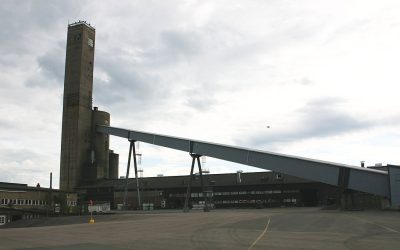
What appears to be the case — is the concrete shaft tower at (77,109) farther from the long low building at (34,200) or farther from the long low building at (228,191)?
the long low building at (34,200)

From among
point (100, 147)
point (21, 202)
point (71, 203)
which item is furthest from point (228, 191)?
point (21, 202)

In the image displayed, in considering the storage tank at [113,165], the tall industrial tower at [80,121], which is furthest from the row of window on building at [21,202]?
the storage tank at [113,165]

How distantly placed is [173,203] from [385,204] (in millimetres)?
59039

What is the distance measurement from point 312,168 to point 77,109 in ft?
236

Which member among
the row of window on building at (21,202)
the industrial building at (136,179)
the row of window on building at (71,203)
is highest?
the industrial building at (136,179)

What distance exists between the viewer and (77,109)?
361 ft

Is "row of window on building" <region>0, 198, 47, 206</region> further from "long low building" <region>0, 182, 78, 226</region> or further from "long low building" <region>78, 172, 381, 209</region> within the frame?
"long low building" <region>78, 172, 381, 209</region>

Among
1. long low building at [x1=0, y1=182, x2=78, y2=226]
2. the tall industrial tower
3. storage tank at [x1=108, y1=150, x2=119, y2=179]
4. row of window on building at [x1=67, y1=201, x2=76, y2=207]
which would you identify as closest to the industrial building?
the tall industrial tower

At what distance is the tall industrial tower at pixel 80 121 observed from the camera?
360 ft

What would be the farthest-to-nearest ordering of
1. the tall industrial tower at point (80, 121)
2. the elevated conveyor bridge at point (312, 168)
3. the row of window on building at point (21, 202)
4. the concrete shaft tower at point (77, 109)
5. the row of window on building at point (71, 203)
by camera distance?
the tall industrial tower at point (80, 121) → the concrete shaft tower at point (77, 109) → the row of window on building at point (71, 203) → the row of window on building at point (21, 202) → the elevated conveyor bridge at point (312, 168)

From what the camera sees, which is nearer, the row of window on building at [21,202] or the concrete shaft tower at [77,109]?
the row of window on building at [21,202]

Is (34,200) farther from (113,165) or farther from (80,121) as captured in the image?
(113,165)

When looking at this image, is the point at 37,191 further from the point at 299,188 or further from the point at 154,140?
the point at 299,188

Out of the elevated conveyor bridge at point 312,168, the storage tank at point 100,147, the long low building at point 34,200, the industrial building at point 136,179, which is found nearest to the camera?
the elevated conveyor bridge at point 312,168
